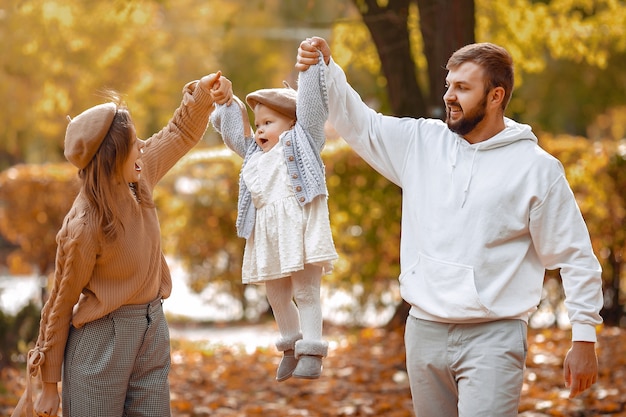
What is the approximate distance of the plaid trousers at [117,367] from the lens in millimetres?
3547

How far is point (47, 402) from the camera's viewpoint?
11.7 ft

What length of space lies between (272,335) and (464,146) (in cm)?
787

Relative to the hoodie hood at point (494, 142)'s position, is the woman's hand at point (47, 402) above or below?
below

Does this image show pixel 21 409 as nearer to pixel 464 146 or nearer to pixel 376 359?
pixel 464 146

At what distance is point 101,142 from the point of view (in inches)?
138

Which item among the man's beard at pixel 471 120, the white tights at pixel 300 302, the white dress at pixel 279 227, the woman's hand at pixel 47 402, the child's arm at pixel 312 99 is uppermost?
the child's arm at pixel 312 99

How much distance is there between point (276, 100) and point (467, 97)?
28.9 inches

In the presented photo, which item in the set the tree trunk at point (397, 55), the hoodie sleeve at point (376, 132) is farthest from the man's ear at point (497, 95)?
the tree trunk at point (397, 55)

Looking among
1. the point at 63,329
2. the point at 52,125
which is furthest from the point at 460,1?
the point at 52,125

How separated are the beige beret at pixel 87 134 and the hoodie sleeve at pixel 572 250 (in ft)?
5.31

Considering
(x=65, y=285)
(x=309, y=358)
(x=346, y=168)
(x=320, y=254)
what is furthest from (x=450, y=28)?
(x=65, y=285)

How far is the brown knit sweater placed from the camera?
3461 mm

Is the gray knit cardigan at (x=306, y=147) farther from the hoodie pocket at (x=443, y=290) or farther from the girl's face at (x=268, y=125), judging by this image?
the hoodie pocket at (x=443, y=290)

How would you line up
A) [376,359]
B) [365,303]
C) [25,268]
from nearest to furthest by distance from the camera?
[376,359], [365,303], [25,268]
